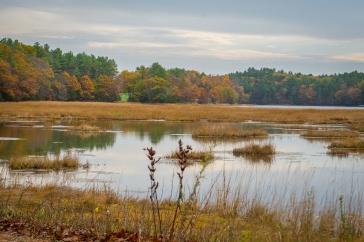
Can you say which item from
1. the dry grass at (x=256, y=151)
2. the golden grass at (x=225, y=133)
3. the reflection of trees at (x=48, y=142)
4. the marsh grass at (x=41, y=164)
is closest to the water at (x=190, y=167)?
the reflection of trees at (x=48, y=142)

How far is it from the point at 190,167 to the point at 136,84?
9624cm

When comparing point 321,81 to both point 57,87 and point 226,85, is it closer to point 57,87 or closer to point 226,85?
point 226,85

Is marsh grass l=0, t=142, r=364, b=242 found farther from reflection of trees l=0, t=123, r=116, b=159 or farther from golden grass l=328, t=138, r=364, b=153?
golden grass l=328, t=138, r=364, b=153

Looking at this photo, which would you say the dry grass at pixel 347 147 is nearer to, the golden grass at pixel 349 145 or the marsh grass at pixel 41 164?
the golden grass at pixel 349 145

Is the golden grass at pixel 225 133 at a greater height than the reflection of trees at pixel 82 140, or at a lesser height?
greater

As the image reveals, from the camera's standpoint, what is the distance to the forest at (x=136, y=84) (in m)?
91.7

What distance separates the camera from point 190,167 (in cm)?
2227

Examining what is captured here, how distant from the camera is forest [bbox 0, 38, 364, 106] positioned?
91.7 m

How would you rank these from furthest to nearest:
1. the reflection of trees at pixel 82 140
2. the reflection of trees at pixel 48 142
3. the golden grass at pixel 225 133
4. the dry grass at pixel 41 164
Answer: the golden grass at pixel 225 133 → the reflection of trees at pixel 82 140 → the reflection of trees at pixel 48 142 → the dry grass at pixel 41 164

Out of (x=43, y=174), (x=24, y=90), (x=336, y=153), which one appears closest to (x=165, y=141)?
(x=336, y=153)

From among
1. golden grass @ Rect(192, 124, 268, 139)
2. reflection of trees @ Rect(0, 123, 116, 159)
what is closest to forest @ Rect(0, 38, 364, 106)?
reflection of trees @ Rect(0, 123, 116, 159)

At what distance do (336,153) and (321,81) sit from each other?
15400cm

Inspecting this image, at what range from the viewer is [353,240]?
31.3 feet

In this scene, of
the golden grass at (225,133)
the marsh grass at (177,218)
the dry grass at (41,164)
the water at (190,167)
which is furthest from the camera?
the golden grass at (225,133)
